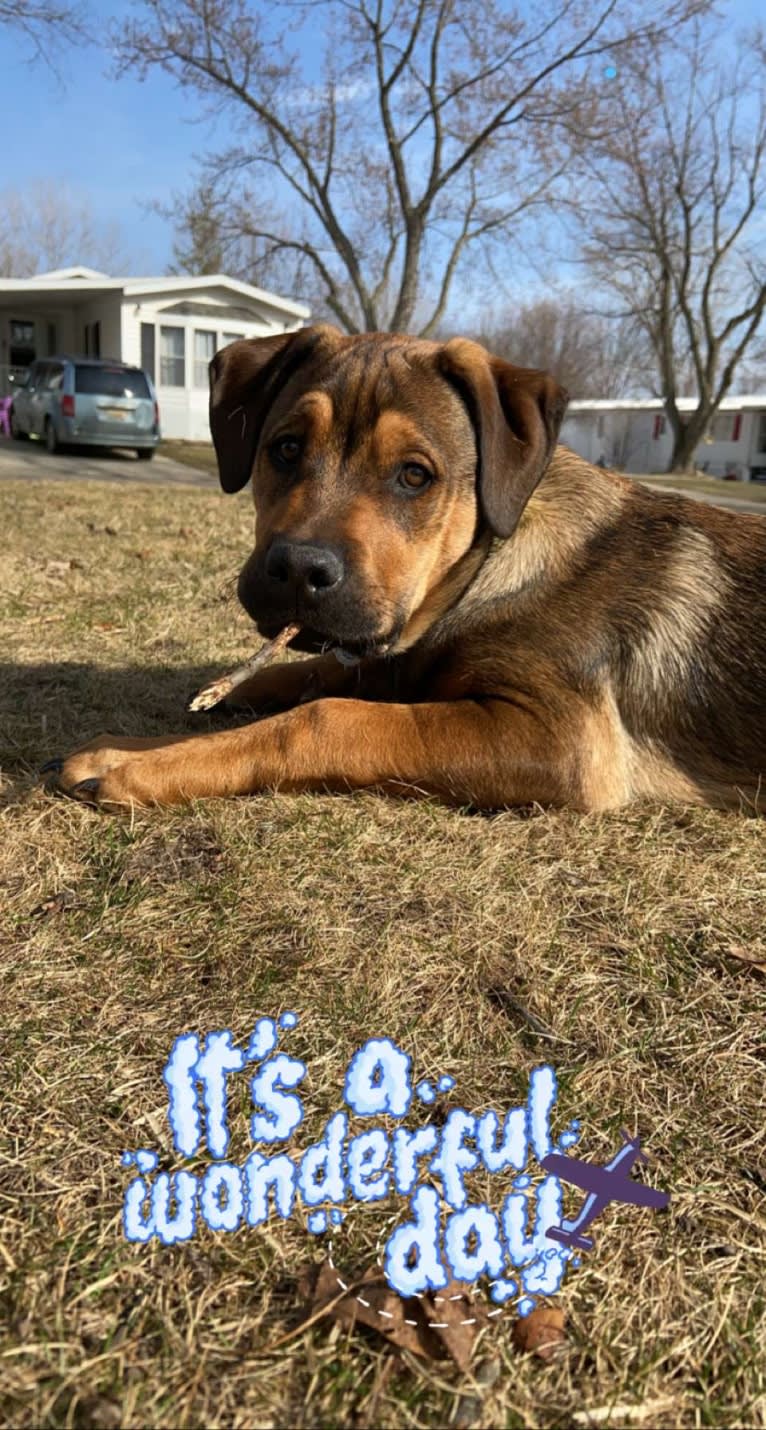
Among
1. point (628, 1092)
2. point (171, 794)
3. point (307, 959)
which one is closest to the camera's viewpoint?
point (628, 1092)

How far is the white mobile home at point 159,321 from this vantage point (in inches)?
1400

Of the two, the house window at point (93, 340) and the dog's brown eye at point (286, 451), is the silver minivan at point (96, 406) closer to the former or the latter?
the house window at point (93, 340)

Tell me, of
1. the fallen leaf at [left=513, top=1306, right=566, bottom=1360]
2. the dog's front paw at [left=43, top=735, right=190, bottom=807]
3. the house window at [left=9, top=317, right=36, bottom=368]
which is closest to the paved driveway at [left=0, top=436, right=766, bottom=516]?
the house window at [left=9, top=317, right=36, bottom=368]

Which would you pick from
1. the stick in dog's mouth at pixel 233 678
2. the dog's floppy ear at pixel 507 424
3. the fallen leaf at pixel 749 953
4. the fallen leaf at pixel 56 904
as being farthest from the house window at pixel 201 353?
the fallen leaf at pixel 749 953

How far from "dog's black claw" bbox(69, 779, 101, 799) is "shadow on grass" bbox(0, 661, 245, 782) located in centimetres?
38

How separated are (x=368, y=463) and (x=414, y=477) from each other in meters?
0.17

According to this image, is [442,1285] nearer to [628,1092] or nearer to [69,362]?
[628,1092]

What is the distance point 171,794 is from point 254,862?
→ 49 cm

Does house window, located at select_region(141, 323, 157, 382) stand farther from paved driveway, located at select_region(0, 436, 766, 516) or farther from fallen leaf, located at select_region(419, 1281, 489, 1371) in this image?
fallen leaf, located at select_region(419, 1281, 489, 1371)

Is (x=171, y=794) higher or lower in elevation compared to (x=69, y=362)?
lower

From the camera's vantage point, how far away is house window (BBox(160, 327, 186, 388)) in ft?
121

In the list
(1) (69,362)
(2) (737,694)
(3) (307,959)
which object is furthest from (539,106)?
(3) (307,959)

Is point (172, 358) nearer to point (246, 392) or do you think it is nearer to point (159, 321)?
point (159, 321)

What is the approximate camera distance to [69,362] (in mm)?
25891
